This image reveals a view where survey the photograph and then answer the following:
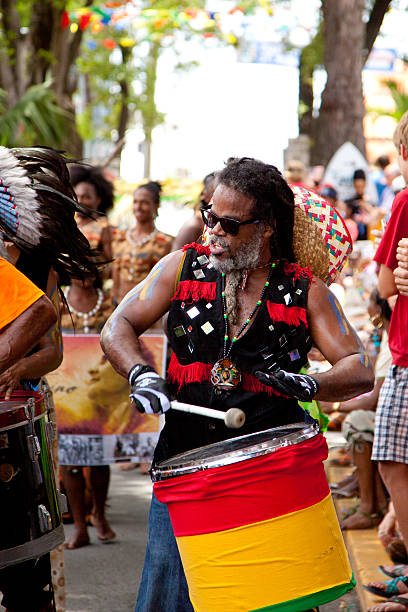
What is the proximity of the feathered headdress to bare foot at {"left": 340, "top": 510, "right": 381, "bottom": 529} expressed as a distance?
2.71 metres

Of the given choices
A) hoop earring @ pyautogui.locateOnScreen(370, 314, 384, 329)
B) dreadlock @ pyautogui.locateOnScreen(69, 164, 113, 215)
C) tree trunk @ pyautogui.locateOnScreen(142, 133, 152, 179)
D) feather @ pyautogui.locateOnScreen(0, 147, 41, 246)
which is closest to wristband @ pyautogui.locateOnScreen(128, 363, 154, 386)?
feather @ pyautogui.locateOnScreen(0, 147, 41, 246)

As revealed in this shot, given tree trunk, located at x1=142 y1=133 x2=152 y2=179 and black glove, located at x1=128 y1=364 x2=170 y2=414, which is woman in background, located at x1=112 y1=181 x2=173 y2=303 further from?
tree trunk, located at x1=142 y1=133 x2=152 y2=179

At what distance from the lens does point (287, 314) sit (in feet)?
11.1

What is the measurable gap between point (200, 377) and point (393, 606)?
2.03 metres

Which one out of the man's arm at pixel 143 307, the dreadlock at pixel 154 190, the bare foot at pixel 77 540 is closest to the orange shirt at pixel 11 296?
the man's arm at pixel 143 307

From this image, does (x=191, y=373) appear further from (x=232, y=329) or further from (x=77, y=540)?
(x=77, y=540)

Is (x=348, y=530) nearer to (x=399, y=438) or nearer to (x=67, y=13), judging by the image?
(x=399, y=438)

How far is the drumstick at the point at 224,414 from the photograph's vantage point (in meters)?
2.93

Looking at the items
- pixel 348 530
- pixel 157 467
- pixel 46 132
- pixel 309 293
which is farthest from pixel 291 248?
pixel 46 132

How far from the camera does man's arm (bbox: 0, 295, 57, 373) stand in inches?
139

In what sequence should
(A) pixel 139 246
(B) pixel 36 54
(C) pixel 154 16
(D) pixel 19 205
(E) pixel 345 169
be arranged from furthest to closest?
(C) pixel 154 16, (E) pixel 345 169, (B) pixel 36 54, (A) pixel 139 246, (D) pixel 19 205

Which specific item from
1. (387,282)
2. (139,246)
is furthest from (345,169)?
(387,282)

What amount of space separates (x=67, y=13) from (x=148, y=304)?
39.3 ft

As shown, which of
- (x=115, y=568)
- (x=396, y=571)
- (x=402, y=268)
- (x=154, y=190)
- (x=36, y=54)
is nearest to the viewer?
(x=402, y=268)
